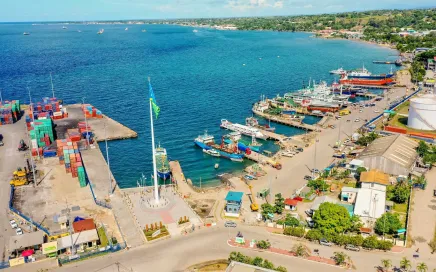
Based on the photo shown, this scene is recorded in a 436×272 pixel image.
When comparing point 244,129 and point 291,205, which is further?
point 244,129

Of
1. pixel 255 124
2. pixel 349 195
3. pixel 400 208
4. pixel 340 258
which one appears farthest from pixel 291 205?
pixel 255 124

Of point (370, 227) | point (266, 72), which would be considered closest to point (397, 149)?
point (370, 227)

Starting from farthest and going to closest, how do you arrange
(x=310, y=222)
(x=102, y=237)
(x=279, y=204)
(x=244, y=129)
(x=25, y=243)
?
1. (x=244, y=129)
2. (x=279, y=204)
3. (x=310, y=222)
4. (x=102, y=237)
5. (x=25, y=243)

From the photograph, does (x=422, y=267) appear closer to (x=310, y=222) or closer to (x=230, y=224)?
(x=310, y=222)

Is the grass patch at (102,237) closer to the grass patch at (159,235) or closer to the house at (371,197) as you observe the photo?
the grass patch at (159,235)

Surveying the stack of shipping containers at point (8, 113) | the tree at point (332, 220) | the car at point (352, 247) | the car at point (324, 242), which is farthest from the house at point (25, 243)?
the stack of shipping containers at point (8, 113)
